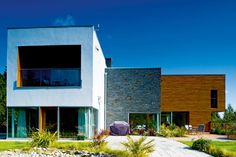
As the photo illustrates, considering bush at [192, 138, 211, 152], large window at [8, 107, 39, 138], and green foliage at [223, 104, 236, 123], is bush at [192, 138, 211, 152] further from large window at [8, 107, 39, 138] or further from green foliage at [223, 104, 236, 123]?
green foliage at [223, 104, 236, 123]

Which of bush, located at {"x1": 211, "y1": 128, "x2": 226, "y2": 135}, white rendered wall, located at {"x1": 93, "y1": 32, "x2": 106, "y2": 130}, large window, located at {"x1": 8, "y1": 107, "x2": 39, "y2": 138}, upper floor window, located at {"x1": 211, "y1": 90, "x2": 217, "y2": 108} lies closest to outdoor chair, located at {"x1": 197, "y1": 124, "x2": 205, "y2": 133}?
bush, located at {"x1": 211, "y1": 128, "x2": 226, "y2": 135}

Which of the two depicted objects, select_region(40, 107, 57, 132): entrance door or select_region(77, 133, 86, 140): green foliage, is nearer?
select_region(77, 133, 86, 140): green foliage

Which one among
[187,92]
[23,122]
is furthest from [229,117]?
[23,122]

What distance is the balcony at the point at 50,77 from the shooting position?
25641mm

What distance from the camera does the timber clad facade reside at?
37281 mm

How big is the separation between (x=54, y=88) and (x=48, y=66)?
3.42 metres

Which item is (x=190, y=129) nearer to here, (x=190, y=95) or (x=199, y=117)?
(x=199, y=117)

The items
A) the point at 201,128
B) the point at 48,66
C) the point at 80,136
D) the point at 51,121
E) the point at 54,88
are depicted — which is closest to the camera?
the point at 80,136

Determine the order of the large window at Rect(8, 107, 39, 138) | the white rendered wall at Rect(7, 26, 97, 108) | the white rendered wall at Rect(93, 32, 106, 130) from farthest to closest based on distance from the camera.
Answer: the white rendered wall at Rect(93, 32, 106, 130) → the large window at Rect(8, 107, 39, 138) → the white rendered wall at Rect(7, 26, 97, 108)

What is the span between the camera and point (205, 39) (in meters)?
26.4

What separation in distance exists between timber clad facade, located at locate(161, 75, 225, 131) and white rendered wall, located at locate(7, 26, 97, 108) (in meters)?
13.8

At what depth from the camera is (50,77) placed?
1017 inches

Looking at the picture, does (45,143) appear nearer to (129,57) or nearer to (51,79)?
(51,79)

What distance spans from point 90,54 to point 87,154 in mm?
10469
